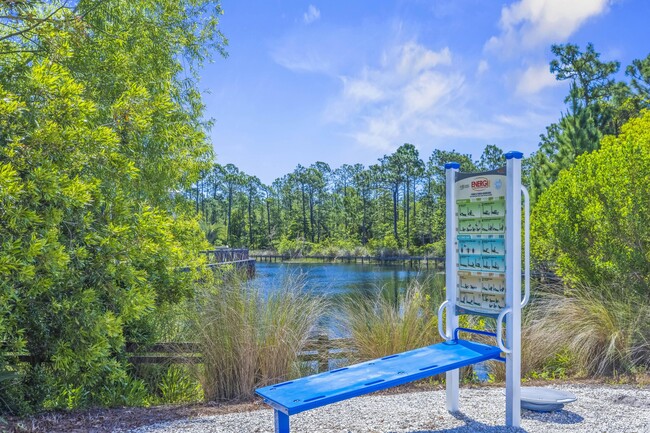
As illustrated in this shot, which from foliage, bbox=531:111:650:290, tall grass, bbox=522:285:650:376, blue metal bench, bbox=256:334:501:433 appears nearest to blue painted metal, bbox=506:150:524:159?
blue metal bench, bbox=256:334:501:433

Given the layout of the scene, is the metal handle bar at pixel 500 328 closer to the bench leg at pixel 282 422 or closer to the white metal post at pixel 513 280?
the white metal post at pixel 513 280

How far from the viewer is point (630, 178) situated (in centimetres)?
653

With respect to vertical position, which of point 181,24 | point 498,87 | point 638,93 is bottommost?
point 181,24

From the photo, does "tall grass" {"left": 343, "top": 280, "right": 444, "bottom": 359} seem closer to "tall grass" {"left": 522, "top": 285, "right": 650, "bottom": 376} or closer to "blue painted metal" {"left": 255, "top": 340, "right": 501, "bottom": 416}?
"tall grass" {"left": 522, "top": 285, "right": 650, "bottom": 376}

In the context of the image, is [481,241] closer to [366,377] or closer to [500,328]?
[500,328]

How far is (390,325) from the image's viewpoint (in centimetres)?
496

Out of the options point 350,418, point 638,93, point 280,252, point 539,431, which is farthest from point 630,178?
point 280,252

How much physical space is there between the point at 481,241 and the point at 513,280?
1.14 feet

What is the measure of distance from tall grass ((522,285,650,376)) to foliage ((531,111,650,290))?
1.04 metres

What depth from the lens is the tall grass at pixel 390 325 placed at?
4945mm

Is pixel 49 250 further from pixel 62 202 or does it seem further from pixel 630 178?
pixel 630 178

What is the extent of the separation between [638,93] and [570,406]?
78.9 ft

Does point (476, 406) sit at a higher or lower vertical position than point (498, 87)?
lower

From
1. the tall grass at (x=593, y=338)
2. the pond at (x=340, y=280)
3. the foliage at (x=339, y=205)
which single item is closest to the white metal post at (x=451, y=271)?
the pond at (x=340, y=280)
